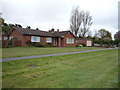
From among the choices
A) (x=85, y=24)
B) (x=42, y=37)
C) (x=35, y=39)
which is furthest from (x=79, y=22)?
(x=35, y=39)

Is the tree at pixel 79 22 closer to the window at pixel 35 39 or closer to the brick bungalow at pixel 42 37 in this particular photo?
the brick bungalow at pixel 42 37

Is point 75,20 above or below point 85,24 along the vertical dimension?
above

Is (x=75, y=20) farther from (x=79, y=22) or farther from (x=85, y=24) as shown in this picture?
(x=85, y=24)

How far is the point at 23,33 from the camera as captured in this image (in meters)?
24.9

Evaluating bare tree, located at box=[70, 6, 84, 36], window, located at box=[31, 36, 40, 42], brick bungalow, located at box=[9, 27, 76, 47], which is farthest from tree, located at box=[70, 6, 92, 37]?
window, located at box=[31, 36, 40, 42]

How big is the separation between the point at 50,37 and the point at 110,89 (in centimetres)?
2790

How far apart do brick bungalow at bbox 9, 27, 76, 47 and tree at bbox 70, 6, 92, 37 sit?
11.6 metres

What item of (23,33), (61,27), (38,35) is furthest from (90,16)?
(23,33)

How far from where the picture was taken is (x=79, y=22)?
149 feet

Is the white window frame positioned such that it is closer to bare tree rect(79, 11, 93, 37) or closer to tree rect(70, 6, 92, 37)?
tree rect(70, 6, 92, 37)

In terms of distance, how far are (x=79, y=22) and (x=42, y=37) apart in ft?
72.9

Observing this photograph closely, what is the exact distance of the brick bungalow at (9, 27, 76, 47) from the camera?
2552cm

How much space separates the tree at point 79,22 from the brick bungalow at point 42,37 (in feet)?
38.0

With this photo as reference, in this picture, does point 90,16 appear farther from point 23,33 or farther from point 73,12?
point 23,33
